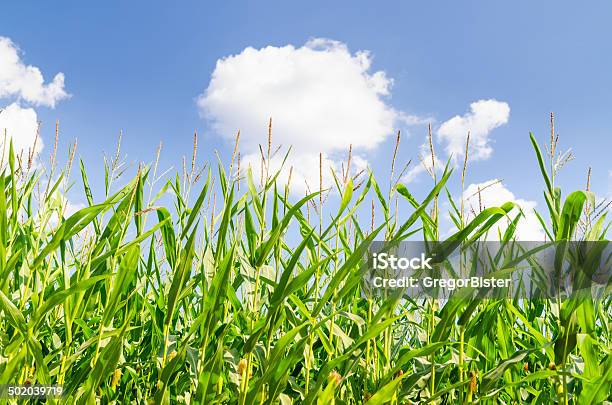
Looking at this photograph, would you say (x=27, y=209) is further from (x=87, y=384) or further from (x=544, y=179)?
(x=544, y=179)

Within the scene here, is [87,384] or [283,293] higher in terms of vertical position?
[283,293]

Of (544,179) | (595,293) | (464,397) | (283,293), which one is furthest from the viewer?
(464,397)

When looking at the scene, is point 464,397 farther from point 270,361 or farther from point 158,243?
point 158,243

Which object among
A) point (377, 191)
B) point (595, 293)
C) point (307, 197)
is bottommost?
point (595, 293)

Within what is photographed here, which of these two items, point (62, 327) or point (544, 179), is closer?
point (544, 179)

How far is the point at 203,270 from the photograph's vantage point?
1690 millimetres

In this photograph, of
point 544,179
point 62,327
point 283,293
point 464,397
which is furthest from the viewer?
point 62,327

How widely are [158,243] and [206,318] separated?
1.16m

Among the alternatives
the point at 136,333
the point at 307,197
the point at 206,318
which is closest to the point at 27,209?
the point at 136,333

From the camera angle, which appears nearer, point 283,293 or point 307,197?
point 283,293

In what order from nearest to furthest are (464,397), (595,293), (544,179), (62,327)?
1. (544,179)
2. (595,293)
3. (464,397)
4. (62,327)

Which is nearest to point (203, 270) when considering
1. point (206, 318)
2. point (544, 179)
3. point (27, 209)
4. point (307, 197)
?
point (206, 318)

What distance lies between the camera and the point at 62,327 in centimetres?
202

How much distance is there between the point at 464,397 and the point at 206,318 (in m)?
0.85
